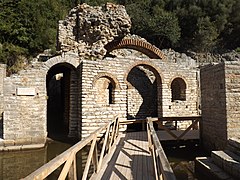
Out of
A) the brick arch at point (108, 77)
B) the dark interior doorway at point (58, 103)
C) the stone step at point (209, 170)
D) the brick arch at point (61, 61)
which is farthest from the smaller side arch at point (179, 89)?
the stone step at point (209, 170)

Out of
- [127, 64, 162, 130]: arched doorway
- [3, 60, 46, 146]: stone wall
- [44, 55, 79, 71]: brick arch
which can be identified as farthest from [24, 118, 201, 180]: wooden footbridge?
[127, 64, 162, 130]: arched doorway

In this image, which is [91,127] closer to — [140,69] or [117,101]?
[117,101]

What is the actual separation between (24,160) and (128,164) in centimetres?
440

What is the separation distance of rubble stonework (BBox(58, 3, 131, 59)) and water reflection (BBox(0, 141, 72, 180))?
528 centimetres

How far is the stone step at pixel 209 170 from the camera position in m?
5.89

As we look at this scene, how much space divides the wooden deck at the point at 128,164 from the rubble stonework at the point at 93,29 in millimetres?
6569

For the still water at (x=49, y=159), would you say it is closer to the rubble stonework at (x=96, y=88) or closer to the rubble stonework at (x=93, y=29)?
the rubble stonework at (x=96, y=88)

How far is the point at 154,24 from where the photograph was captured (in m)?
26.6

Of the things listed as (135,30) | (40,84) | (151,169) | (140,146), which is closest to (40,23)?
(135,30)

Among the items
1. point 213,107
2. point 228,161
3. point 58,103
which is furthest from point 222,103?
point 58,103

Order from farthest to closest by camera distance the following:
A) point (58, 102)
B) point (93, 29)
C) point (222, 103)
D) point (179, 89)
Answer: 1. point (58, 102)
2. point (179, 89)
3. point (93, 29)
4. point (222, 103)

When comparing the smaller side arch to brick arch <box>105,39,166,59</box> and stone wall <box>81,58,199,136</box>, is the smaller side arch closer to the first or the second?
stone wall <box>81,58,199,136</box>

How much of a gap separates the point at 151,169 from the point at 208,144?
417 centimetres

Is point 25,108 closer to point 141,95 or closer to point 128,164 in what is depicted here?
point 128,164
